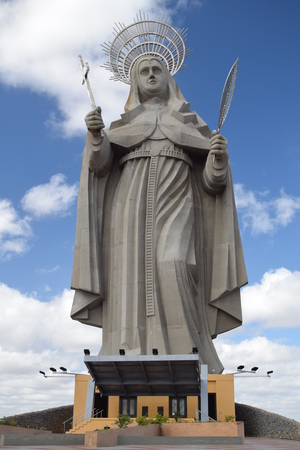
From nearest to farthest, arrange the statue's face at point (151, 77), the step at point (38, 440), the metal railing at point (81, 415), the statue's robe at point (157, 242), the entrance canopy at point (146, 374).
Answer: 1. the step at point (38, 440)
2. the entrance canopy at point (146, 374)
3. the metal railing at point (81, 415)
4. the statue's robe at point (157, 242)
5. the statue's face at point (151, 77)

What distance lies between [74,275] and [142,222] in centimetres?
241

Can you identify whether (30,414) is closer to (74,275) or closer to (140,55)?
(74,275)

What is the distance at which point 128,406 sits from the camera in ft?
47.2

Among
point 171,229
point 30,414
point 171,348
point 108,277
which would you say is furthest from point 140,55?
point 30,414

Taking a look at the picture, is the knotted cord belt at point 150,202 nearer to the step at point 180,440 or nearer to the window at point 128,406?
the window at point 128,406

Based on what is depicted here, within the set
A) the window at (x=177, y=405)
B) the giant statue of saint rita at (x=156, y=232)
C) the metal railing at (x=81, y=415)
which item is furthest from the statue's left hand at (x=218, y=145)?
the metal railing at (x=81, y=415)

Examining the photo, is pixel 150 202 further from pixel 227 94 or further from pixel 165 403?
pixel 165 403

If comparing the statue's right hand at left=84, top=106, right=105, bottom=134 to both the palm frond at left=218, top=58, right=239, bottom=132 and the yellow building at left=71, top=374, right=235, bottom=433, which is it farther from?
the yellow building at left=71, top=374, right=235, bottom=433

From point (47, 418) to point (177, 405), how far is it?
5.83 metres

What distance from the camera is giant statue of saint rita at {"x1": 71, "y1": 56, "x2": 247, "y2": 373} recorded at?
14.2 meters

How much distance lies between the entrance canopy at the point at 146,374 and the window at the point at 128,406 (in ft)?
0.70

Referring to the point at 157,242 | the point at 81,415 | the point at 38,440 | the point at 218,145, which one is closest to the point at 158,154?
the point at 218,145

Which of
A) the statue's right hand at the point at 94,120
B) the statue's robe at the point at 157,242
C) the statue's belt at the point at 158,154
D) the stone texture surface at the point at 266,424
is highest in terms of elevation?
the statue's right hand at the point at 94,120

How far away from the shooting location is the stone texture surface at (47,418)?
17.6 m
